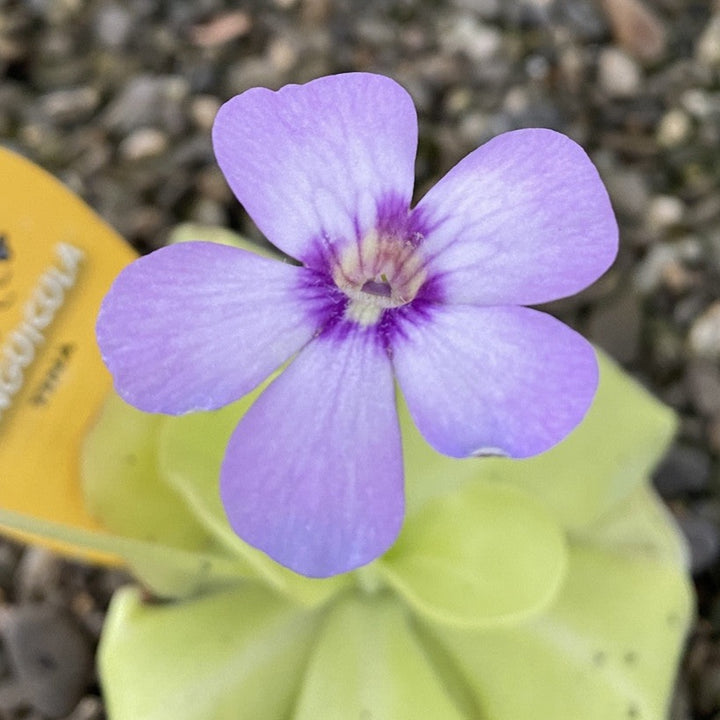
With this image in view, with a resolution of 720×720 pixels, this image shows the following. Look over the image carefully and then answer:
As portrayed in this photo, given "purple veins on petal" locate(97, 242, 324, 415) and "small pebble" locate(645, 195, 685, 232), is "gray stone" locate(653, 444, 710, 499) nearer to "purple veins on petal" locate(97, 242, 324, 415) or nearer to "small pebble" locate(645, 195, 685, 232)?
"small pebble" locate(645, 195, 685, 232)

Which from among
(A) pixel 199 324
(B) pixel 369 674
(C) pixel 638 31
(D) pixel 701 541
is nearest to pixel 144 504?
(B) pixel 369 674

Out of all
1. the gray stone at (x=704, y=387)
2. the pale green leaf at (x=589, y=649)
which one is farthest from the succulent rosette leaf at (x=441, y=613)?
the gray stone at (x=704, y=387)

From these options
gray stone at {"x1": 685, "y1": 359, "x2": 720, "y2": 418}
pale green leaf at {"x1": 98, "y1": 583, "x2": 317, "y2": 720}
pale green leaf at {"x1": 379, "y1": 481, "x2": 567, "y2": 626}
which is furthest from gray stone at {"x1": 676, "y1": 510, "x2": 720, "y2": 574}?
pale green leaf at {"x1": 98, "y1": 583, "x2": 317, "y2": 720}

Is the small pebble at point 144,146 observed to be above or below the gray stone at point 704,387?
above

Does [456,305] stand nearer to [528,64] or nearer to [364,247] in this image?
[364,247]

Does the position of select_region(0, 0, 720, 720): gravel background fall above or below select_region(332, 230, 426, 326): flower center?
below

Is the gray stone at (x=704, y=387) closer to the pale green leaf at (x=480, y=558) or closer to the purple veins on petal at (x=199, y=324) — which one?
the pale green leaf at (x=480, y=558)
